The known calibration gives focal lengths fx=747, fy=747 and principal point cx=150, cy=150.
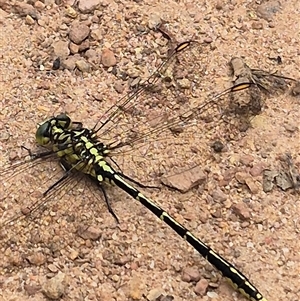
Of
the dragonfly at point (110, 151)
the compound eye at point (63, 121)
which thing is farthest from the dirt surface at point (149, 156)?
the compound eye at point (63, 121)

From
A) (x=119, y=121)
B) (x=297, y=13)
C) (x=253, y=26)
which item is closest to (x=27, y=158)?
(x=119, y=121)

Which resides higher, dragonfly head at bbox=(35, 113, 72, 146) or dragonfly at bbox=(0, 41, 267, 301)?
dragonfly head at bbox=(35, 113, 72, 146)

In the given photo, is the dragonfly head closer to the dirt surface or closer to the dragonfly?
the dragonfly

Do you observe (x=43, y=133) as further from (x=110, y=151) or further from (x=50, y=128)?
(x=110, y=151)

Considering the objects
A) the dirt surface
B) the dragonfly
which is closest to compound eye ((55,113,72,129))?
the dragonfly

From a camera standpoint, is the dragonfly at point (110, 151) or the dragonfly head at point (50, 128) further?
the dragonfly head at point (50, 128)

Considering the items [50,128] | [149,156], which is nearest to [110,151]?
[149,156]

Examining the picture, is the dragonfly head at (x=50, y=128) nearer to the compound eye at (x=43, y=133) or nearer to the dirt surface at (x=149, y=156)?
the compound eye at (x=43, y=133)
